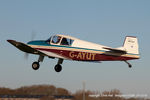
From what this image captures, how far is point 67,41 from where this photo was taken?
74.9 ft

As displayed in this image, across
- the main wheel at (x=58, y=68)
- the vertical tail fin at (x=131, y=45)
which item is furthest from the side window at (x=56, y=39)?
the vertical tail fin at (x=131, y=45)

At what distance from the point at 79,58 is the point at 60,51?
1.62 metres

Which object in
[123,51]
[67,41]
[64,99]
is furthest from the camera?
[64,99]

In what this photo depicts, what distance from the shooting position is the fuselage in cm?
2179

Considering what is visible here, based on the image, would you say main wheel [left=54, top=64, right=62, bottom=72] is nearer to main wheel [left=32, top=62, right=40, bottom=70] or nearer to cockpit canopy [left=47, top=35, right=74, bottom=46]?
main wheel [left=32, top=62, right=40, bottom=70]

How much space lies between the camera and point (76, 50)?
22469mm

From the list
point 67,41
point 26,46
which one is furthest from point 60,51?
point 26,46

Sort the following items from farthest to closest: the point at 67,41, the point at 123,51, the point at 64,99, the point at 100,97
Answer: the point at 64,99
the point at 100,97
the point at 67,41
the point at 123,51


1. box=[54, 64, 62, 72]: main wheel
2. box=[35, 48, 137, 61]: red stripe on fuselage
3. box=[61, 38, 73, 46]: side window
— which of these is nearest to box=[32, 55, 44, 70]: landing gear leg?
box=[54, 64, 62, 72]: main wheel

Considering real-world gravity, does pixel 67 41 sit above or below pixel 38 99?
above

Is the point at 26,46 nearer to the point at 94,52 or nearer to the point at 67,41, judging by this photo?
the point at 67,41

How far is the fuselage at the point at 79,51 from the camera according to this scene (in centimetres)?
2179

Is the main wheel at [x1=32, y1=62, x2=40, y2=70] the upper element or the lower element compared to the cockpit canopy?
lower

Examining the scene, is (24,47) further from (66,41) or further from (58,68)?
(66,41)
